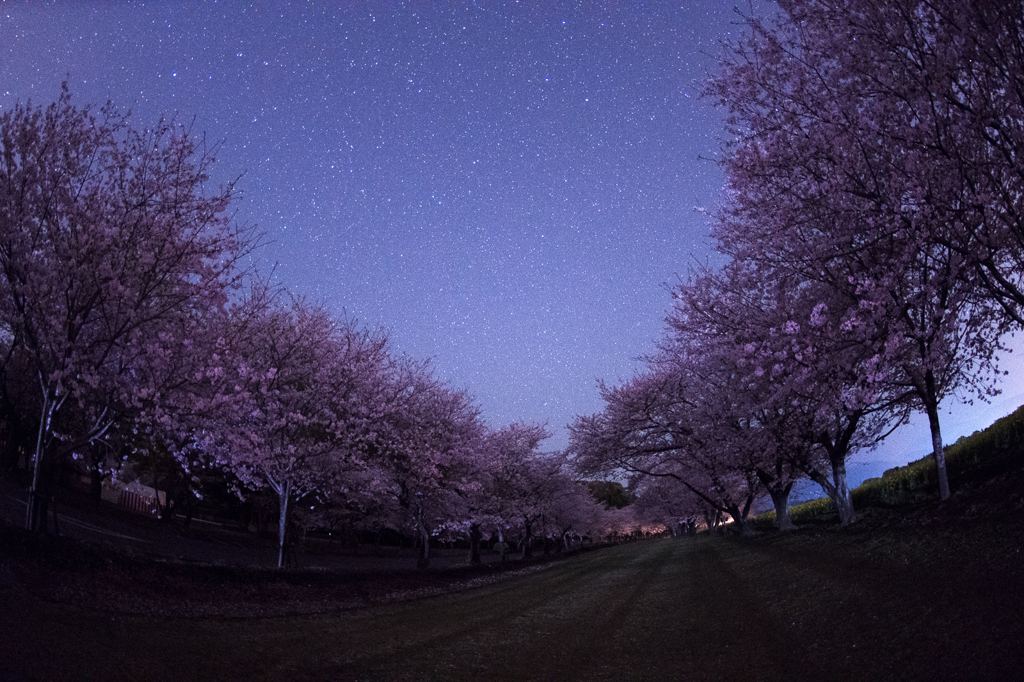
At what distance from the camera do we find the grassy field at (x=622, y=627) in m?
6.72

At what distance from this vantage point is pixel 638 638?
10.2m

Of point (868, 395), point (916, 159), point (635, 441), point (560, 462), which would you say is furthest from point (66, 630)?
point (560, 462)

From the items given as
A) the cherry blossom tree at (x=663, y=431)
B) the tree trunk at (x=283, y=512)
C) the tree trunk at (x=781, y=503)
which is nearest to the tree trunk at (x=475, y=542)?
the cherry blossom tree at (x=663, y=431)

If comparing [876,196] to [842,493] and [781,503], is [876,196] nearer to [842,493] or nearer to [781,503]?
[842,493]

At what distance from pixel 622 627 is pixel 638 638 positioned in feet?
4.62

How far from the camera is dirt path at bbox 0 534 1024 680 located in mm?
6492

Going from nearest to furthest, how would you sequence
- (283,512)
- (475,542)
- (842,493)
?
(842,493) → (283,512) → (475,542)

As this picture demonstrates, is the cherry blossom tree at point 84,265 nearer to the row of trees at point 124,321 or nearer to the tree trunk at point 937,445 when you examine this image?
the row of trees at point 124,321

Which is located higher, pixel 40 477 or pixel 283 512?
pixel 40 477

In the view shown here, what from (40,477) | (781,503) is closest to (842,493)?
(781,503)

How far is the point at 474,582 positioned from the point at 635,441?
1028cm

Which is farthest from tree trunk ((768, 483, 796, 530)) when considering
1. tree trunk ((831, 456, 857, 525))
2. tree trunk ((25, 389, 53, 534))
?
tree trunk ((25, 389, 53, 534))

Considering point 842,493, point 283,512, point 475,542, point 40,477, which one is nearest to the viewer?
point 40,477

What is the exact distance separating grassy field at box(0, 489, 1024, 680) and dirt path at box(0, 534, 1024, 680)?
33 mm
